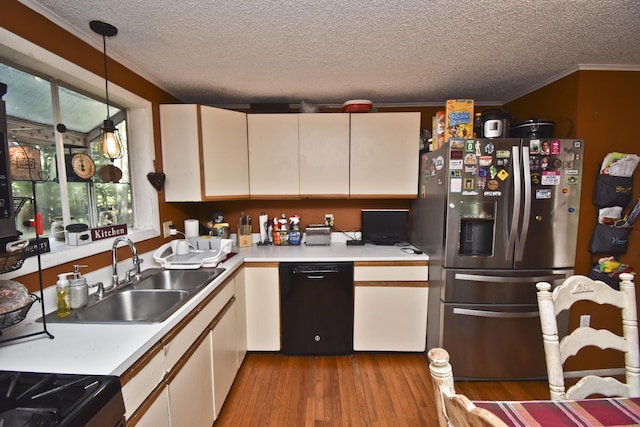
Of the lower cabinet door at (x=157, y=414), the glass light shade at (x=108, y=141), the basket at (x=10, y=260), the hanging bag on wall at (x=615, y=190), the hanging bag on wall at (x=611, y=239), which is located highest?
the glass light shade at (x=108, y=141)

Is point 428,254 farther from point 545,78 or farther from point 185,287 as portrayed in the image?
point 185,287

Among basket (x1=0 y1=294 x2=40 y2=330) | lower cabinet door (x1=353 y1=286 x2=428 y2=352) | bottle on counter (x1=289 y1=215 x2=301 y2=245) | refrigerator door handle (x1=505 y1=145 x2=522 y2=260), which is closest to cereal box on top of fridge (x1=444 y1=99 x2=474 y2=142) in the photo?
refrigerator door handle (x1=505 y1=145 x2=522 y2=260)

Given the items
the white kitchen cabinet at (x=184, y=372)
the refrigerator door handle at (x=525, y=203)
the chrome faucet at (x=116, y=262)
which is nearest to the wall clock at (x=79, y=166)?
the chrome faucet at (x=116, y=262)

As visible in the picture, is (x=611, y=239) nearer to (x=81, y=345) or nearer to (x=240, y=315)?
(x=240, y=315)

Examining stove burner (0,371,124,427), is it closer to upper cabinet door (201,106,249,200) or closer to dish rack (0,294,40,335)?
dish rack (0,294,40,335)

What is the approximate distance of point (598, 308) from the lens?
6.52 ft

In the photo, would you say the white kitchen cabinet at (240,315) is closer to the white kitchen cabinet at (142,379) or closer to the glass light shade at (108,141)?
the white kitchen cabinet at (142,379)

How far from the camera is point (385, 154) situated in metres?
2.43

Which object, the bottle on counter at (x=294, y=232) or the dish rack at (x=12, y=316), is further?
the bottle on counter at (x=294, y=232)

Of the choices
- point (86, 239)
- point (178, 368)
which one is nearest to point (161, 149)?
point (86, 239)

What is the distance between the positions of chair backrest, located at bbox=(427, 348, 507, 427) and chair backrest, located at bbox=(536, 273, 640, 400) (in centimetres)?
65

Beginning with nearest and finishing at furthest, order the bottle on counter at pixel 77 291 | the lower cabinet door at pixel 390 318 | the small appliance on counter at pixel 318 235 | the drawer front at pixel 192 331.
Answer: the drawer front at pixel 192 331
the bottle on counter at pixel 77 291
the lower cabinet door at pixel 390 318
the small appliance on counter at pixel 318 235

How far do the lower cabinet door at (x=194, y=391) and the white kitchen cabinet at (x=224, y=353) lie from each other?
65 mm

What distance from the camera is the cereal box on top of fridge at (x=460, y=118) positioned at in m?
2.01
